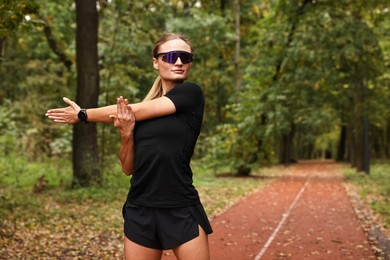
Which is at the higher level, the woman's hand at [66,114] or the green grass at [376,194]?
the woman's hand at [66,114]

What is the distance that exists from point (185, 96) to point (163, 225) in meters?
0.67

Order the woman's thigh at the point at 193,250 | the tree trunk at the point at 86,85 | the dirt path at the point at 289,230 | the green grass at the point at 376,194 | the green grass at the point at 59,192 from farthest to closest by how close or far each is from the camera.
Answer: the tree trunk at the point at 86,85, the green grass at the point at 376,194, the green grass at the point at 59,192, the dirt path at the point at 289,230, the woman's thigh at the point at 193,250

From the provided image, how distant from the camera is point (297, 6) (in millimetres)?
21828

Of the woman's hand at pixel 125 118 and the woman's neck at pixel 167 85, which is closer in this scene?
the woman's hand at pixel 125 118

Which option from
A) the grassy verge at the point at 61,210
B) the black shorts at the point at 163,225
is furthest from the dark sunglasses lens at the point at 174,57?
the grassy verge at the point at 61,210

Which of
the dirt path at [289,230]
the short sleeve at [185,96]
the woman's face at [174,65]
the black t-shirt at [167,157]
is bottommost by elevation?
the dirt path at [289,230]

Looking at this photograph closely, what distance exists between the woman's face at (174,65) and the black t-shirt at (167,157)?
112 mm

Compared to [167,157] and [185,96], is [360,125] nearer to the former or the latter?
[185,96]

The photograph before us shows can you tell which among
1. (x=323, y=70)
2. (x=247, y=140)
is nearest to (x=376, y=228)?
(x=323, y=70)

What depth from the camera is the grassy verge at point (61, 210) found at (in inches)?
320

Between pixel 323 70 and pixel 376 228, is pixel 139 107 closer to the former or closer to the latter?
pixel 376 228

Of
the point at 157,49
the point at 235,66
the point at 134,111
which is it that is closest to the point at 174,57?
the point at 157,49

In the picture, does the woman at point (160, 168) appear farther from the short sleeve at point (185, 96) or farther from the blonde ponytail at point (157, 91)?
the blonde ponytail at point (157, 91)

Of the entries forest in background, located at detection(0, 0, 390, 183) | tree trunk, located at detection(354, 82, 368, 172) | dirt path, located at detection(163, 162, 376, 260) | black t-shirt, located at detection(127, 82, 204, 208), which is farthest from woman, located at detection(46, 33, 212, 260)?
tree trunk, located at detection(354, 82, 368, 172)
